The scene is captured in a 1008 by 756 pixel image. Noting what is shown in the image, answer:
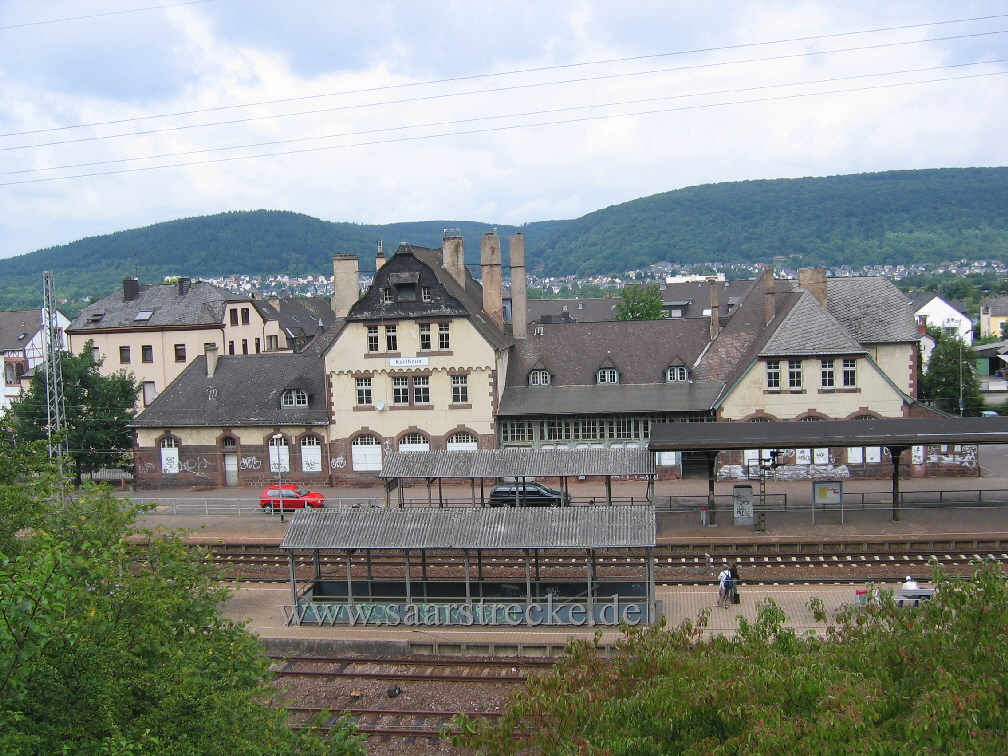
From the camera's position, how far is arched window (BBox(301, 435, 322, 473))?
5066 cm

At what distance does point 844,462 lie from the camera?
4672 centimetres

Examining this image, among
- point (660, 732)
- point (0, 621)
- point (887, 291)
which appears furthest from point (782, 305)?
point (0, 621)

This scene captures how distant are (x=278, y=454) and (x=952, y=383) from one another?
46.1 meters

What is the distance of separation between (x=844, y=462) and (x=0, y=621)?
4301cm

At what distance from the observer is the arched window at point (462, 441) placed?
4969 centimetres

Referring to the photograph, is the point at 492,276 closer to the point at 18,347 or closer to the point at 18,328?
the point at 18,347

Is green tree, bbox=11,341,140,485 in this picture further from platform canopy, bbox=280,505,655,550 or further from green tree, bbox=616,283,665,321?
green tree, bbox=616,283,665,321

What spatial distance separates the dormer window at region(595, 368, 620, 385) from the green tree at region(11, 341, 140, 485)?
86.3 feet

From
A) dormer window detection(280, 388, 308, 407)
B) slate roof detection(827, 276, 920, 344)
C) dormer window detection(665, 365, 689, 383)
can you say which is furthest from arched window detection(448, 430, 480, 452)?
slate roof detection(827, 276, 920, 344)

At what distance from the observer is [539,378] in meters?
51.5

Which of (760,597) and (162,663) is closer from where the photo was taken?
(162,663)

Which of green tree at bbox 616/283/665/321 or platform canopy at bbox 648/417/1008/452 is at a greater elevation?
green tree at bbox 616/283/665/321

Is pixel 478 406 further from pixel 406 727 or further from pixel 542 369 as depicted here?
pixel 406 727

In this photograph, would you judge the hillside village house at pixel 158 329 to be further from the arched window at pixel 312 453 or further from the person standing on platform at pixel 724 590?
the person standing on platform at pixel 724 590
